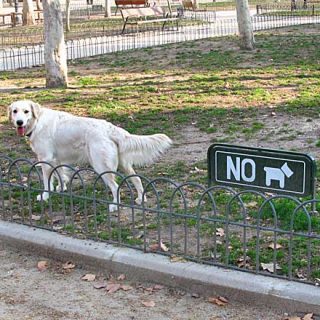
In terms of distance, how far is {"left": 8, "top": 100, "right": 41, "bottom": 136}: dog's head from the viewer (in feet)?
22.7

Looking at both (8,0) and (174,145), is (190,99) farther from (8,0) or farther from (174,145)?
(8,0)

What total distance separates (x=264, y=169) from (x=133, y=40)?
17651mm

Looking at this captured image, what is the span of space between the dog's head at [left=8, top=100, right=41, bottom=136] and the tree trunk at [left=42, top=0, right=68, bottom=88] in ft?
22.3

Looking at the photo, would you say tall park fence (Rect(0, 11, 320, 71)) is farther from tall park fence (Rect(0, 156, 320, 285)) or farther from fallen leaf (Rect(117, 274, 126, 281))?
fallen leaf (Rect(117, 274, 126, 281))

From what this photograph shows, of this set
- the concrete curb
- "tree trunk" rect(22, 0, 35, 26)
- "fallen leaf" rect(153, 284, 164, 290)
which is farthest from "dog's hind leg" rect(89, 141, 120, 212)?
"tree trunk" rect(22, 0, 35, 26)

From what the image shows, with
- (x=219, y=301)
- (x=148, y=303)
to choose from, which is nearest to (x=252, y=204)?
(x=219, y=301)

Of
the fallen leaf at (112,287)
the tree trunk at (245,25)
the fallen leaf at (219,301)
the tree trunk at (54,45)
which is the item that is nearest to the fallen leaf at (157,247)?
the fallen leaf at (112,287)

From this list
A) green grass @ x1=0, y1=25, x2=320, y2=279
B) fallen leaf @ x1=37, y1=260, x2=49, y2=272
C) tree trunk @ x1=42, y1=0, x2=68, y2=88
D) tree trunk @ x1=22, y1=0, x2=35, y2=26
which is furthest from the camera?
tree trunk @ x1=22, y1=0, x2=35, y2=26

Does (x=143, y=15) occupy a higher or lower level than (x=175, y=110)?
higher

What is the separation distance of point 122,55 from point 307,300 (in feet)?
48.1

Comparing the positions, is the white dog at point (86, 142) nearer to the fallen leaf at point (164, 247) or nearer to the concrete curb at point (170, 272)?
the concrete curb at point (170, 272)

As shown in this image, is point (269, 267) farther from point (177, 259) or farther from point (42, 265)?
point (42, 265)

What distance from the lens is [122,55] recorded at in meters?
18.6

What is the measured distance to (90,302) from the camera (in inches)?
195
